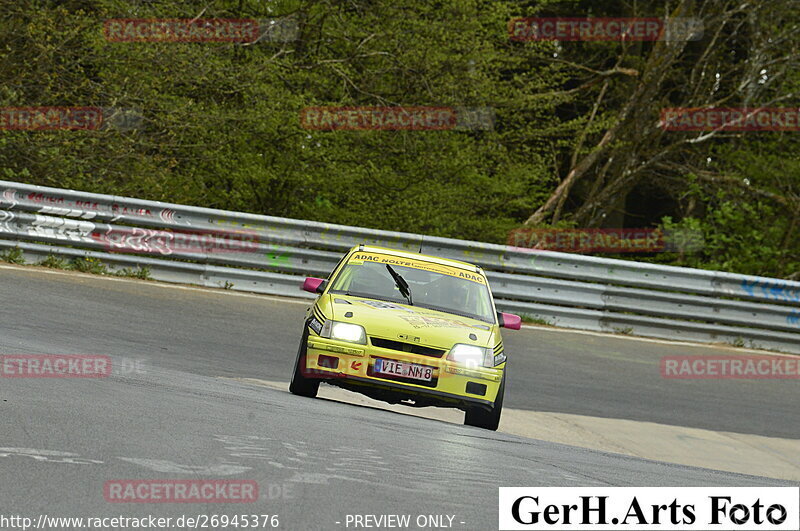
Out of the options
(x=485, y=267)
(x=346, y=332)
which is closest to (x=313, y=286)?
(x=346, y=332)

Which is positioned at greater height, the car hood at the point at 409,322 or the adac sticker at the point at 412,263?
the adac sticker at the point at 412,263

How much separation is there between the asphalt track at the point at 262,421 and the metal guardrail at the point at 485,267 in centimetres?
122

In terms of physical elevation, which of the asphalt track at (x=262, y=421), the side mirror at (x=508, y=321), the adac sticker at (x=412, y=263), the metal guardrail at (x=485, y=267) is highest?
the metal guardrail at (x=485, y=267)

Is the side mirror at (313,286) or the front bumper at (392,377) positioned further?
the side mirror at (313,286)

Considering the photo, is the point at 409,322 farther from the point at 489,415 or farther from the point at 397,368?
the point at 489,415

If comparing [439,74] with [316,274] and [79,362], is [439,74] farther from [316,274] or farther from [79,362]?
[79,362]

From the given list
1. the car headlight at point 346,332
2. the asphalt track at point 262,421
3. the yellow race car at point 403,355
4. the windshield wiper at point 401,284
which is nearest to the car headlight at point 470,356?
the yellow race car at point 403,355

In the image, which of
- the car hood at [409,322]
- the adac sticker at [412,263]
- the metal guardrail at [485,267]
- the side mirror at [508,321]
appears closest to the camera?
the car hood at [409,322]

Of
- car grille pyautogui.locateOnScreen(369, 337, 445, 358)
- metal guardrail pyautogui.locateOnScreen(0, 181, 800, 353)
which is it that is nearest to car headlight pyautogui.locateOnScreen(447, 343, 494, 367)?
car grille pyautogui.locateOnScreen(369, 337, 445, 358)

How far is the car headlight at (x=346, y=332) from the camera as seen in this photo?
27.2 ft

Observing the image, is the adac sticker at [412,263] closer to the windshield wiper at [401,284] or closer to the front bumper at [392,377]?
the windshield wiper at [401,284]

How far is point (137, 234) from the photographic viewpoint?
14.9 meters

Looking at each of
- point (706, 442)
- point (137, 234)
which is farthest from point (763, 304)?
point (137, 234)

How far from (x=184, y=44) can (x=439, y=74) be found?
4.55 meters
